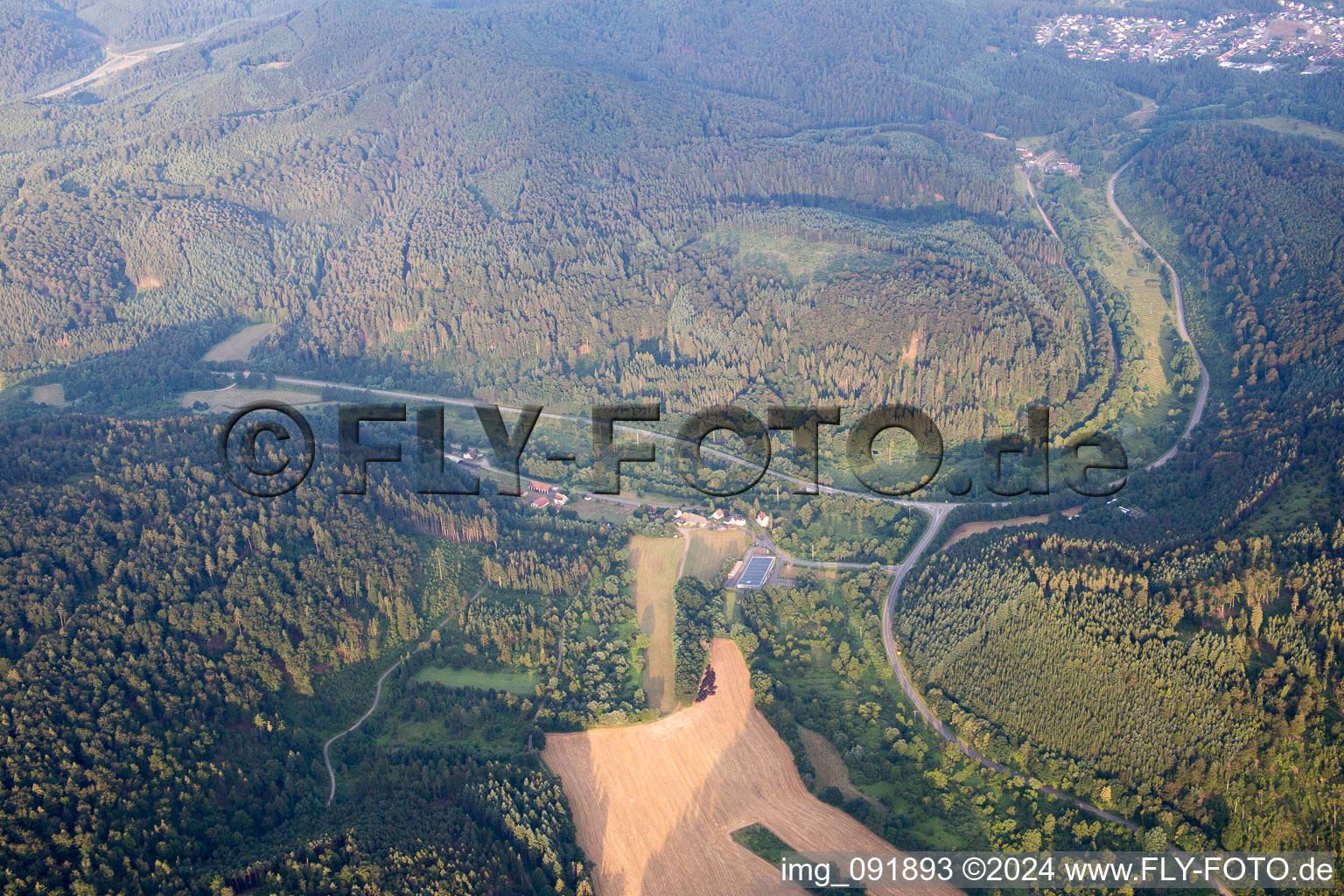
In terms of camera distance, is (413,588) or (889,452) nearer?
(413,588)

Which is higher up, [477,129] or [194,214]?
[477,129]

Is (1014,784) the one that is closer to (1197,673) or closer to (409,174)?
(1197,673)

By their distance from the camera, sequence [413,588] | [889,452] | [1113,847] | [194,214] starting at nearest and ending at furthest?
[1113,847]
[413,588]
[889,452]
[194,214]

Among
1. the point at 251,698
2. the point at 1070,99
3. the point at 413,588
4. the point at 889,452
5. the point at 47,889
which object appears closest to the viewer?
the point at 47,889

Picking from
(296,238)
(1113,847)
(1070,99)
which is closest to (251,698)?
(1113,847)

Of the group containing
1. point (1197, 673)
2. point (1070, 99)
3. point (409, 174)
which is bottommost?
point (1197, 673)

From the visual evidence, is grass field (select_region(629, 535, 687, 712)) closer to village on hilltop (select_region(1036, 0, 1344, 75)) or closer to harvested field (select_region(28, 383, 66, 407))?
harvested field (select_region(28, 383, 66, 407))

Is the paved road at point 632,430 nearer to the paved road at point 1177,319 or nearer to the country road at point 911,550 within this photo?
the country road at point 911,550
